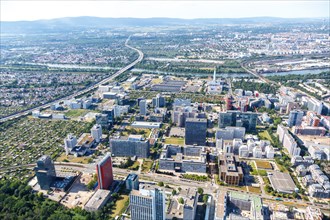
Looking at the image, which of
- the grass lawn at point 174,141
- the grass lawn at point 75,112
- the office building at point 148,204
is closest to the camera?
the office building at point 148,204

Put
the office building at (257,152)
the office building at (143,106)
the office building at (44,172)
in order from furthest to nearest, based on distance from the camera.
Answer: the office building at (143,106), the office building at (257,152), the office building at (44,172)

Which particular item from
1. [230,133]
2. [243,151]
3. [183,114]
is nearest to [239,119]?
[230,133]

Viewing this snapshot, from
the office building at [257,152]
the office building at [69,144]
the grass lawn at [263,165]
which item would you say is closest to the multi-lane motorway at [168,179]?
the office building at [69,144]

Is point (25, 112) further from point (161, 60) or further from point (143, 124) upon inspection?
point (161, 60)

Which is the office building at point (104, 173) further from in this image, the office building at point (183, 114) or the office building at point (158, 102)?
the office building at point (158, 102)

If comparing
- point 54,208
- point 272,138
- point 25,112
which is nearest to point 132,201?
point 54,208

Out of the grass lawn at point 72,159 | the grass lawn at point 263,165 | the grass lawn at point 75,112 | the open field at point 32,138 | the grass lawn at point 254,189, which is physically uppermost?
the grass lawn at point 75,112

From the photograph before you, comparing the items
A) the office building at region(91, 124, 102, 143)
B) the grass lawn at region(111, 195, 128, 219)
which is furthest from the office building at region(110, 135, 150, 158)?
the grass lawn at region(111, 195, 128, 219)

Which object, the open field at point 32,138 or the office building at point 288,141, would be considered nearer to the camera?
the office building at point 288,141
